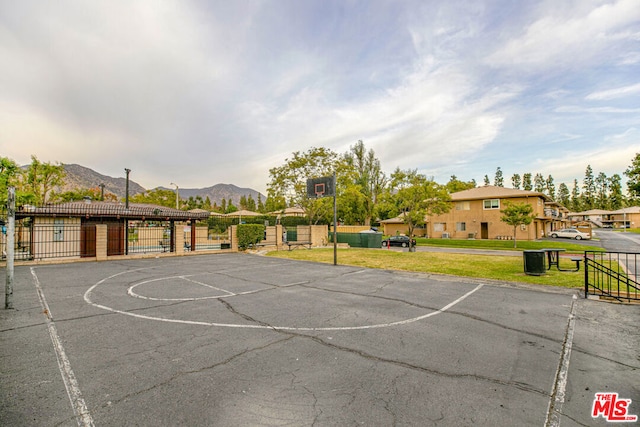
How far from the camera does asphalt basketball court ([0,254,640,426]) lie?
114 inches

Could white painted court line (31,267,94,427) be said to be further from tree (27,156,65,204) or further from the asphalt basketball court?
tree (27,156,65,204)

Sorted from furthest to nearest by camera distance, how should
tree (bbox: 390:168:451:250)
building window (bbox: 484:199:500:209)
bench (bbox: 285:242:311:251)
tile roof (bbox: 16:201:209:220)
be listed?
building window (bbox: 484:199:500:209) < tree (bbox: 390:168:451:250) < bench (bbox: 285:242:311:251) < tile roof (bbox: 16:201:209:220)

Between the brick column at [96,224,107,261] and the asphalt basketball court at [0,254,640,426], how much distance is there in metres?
10.7

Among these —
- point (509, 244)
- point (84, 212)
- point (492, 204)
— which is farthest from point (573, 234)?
point (84, 212)

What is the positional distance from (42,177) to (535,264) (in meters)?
38.8

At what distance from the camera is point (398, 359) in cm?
413

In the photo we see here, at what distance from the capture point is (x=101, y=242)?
17.2 meters

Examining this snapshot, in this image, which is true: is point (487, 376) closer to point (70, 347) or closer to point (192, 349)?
point (192, 349)

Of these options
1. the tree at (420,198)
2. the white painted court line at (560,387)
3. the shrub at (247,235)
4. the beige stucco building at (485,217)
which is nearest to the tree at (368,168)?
the beige stucco building at (485,217)

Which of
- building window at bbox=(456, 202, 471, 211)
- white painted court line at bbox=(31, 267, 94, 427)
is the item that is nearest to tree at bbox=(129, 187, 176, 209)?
building window at bbox=(456, 202, 471, 211)

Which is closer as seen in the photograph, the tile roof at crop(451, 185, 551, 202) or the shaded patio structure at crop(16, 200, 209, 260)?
the shaded patio structure at crop(16, 200, 209, 260)

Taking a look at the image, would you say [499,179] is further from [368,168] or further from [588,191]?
[368,168]

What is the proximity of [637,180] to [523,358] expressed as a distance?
7.93m

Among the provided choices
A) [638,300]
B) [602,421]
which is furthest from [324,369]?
[638,300]
